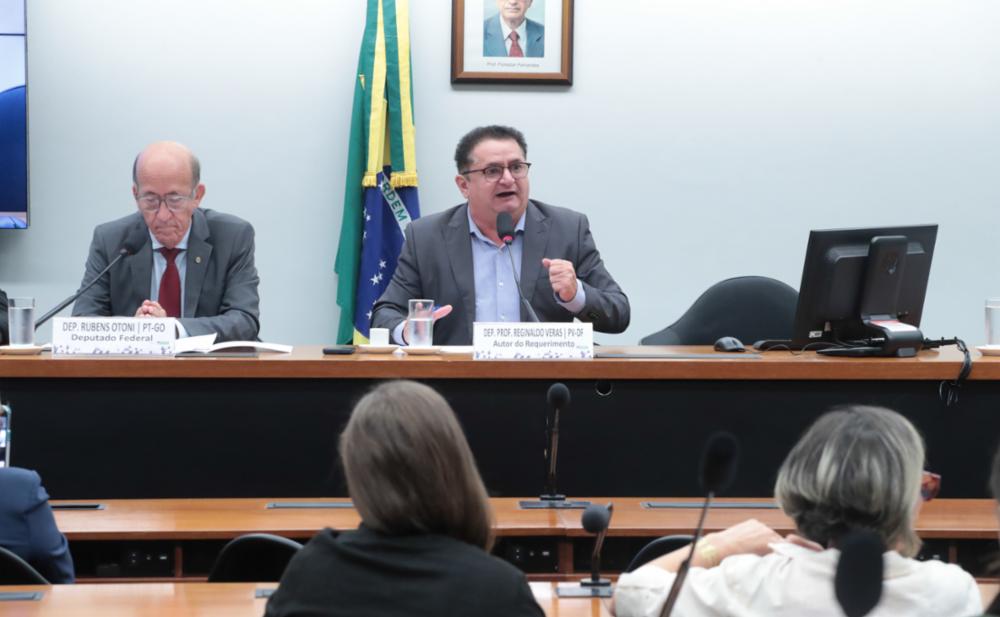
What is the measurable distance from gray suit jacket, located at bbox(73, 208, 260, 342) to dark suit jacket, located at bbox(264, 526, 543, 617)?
7.83ft

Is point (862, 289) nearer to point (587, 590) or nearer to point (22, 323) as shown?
point (587, 590)

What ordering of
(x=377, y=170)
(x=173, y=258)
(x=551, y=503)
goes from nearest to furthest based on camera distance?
(x=551, y=503), (x=173, y=258), (x=377, y=170)

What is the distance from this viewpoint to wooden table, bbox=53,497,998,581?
97.5 inches

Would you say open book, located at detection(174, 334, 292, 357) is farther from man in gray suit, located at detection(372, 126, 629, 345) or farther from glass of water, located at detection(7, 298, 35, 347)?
man in gray suit, located at detection(372, 126, 629, 345)

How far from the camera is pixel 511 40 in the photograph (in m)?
5.02

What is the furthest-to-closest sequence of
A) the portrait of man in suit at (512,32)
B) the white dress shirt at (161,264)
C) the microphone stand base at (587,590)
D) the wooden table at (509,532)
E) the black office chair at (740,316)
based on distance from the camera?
the portrait of man in suit at (512,32) → the black office chair at (740,316) → the white dress shirt at (161,264) → the wooden table at (509,532) → the microphone stand base at (587,590)

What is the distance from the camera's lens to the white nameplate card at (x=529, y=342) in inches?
125

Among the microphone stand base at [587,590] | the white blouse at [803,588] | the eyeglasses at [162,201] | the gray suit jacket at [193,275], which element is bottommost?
the microphone stand base at [587,590]

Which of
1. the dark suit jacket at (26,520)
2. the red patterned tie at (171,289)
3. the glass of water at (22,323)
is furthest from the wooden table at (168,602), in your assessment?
the red patterned tie at (171,289)

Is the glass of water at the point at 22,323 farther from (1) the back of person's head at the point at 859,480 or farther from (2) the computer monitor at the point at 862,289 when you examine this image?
(1) the back of person's head at the point at 859,480

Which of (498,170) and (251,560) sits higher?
(498,170)

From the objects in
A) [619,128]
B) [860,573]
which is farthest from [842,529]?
[619,128]

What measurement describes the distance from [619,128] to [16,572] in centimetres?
355

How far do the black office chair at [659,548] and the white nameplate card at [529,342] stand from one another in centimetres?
105
